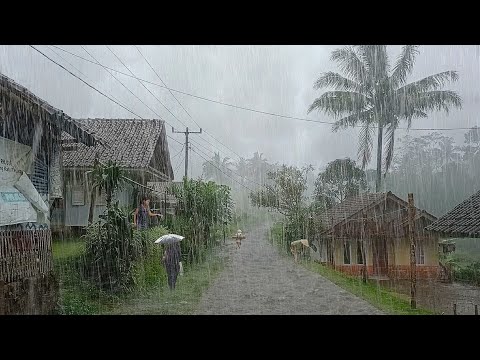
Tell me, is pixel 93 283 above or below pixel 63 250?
below

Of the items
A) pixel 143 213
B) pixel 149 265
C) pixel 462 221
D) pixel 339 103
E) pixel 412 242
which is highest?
pixel 339 103

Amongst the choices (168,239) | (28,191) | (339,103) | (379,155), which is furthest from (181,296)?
(339,103)

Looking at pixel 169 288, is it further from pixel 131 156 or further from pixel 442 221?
pixel 442 221

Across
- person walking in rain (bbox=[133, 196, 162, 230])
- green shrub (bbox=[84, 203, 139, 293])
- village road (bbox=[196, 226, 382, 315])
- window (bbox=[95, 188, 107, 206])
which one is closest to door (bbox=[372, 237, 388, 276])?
village road (bbox=[196, 226, 382, 315])

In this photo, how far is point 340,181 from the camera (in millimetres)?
4855

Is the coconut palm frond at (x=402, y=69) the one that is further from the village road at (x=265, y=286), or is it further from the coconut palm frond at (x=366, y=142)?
the village road at (x=265, y=286)

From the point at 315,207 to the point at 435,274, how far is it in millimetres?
1316

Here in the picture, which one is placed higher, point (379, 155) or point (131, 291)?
point (379, 155)

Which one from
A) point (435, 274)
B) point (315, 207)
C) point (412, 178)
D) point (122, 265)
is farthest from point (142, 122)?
point (435, 274)

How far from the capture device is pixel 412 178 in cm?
461

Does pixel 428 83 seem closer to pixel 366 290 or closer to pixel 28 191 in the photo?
pixel 366 290

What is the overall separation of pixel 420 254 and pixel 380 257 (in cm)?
44

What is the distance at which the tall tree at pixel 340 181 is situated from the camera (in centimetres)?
481

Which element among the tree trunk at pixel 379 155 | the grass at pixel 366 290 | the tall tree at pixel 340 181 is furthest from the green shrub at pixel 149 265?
the tree trunk at pixel 379 155
